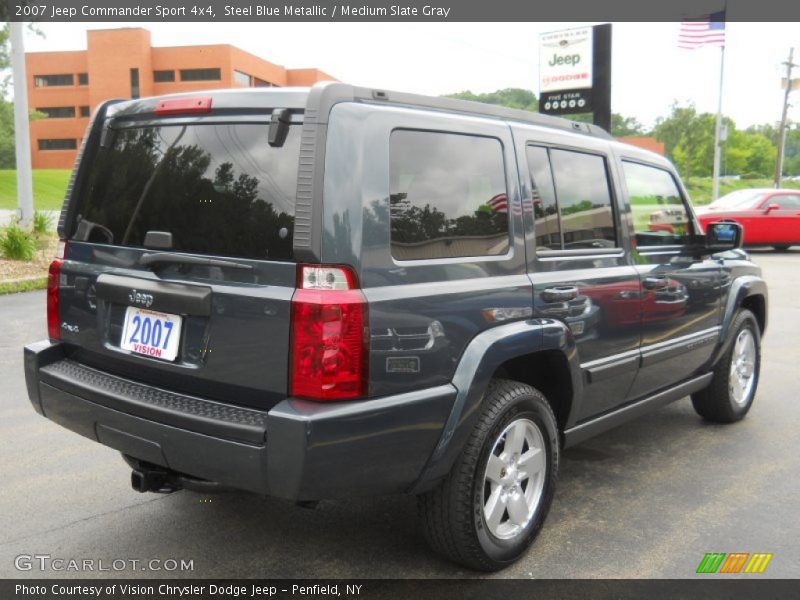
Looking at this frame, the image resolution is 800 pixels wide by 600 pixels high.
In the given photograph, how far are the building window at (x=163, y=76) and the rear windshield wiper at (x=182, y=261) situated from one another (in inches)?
2787

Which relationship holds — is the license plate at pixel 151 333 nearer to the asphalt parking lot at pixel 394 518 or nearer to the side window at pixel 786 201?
the asphalt parking lot at pixel 394 518

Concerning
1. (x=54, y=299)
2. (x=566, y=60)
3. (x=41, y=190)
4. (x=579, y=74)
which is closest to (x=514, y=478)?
(x=54, y=299)

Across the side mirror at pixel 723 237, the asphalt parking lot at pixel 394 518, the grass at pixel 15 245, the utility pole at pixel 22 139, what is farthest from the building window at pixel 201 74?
the side mirror at pixel 723 237

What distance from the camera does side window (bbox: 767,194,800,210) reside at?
18281mm

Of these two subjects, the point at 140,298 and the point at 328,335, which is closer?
the point at 328,335

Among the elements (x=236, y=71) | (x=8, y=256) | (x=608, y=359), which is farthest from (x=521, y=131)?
(x=236, y=71)

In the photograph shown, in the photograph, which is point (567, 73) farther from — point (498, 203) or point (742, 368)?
point (498, 203)

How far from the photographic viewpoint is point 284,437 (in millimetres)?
2465

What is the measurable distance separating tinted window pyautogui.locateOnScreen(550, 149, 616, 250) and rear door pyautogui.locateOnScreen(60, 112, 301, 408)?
149 centimetres

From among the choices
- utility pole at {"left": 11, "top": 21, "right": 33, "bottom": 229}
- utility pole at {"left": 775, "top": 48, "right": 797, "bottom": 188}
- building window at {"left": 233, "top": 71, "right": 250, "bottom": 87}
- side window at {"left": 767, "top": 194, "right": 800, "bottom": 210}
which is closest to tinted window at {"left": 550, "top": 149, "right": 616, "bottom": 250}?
utility pole at {"left": 11, "top": 21, "right": 33, "bottom": 229}

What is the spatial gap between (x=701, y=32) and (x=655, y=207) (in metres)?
16.9

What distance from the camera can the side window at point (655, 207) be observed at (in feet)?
13.8

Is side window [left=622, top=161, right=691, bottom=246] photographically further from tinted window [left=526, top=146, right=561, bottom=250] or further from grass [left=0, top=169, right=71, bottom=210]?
grass [left=0, top=169, right=71, bottom=210]

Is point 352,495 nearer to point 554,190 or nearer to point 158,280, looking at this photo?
point 158,280
